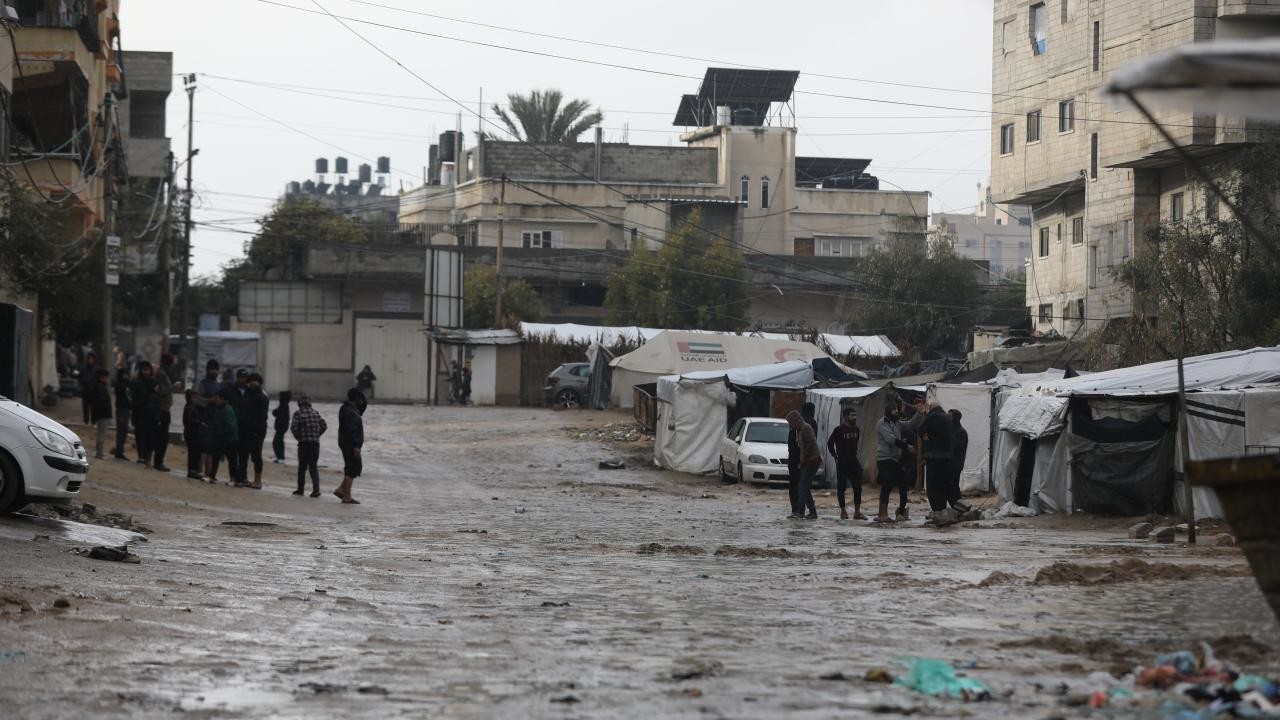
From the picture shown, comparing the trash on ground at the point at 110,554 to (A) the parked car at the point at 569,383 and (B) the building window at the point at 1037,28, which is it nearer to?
(A) the parked car at the point at 569,383

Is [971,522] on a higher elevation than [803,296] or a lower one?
lower

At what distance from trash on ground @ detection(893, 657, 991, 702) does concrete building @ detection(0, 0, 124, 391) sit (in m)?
22.3

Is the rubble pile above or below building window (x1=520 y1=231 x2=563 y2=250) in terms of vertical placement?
below

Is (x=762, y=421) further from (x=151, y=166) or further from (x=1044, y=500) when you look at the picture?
(x=151, y=166)

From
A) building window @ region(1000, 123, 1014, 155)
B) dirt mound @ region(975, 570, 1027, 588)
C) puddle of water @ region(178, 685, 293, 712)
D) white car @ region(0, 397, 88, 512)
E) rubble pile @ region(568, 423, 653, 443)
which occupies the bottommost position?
rubble pile @ region(568, 423, 653, 443)

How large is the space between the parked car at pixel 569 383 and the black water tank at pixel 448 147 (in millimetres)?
58234

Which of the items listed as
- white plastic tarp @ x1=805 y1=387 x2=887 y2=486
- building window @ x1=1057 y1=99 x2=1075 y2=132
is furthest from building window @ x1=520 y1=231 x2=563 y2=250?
white plastic tarp @ x1=805 y1=387 x2=887 y2=486

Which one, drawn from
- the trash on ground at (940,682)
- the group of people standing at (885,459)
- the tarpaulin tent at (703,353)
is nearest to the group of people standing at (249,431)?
the group of people standing at (885,459)

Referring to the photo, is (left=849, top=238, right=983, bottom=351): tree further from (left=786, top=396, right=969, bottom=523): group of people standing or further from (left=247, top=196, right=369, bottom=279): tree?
(left=786, top=396, right=969, bottom=523): group of people standing

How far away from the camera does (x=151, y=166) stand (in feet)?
188

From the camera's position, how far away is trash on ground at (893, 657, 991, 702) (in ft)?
23.7

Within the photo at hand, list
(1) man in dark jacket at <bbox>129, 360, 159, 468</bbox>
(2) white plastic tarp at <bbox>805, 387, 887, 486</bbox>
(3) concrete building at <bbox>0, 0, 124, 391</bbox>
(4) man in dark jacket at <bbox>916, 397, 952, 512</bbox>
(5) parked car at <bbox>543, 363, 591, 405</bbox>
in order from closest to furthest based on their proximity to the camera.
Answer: (4) man in dark jacket at <bbox>916, 397, 952, 512</bbox> < (1) man in dark jacket at <bbox>129, 360, 159, 468</bbox> < (3) concrete building at <bbox>0, 0, 124, 391</bbox> < (2) white plastic tarp at <bbox>805, 387, 887, 486</bbox> < (5) parked car at <bbox>543, 363, 591, 405</bbox>

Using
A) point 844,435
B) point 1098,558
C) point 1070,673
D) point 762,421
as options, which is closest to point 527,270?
point 762,421

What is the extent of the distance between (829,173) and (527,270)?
1386 inches
